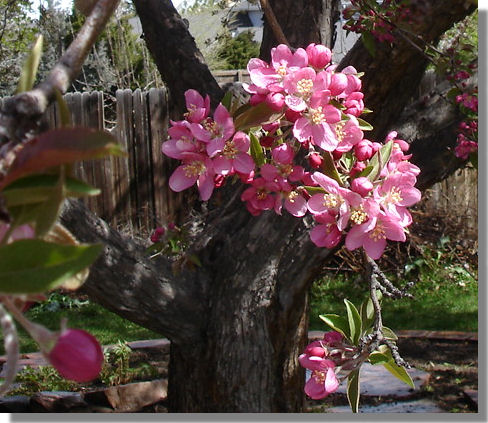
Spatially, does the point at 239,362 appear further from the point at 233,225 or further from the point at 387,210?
the point at 387,210

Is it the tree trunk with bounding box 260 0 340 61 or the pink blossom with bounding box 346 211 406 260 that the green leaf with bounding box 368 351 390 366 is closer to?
the pink blossom with bounding box 346 211 406 260

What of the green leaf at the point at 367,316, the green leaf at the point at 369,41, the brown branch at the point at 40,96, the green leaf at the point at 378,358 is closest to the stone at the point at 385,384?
the green leaf at the point at 369,41

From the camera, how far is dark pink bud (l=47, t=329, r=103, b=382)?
0.34m

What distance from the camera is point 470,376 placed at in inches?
136

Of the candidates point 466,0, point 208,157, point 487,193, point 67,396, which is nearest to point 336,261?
point 487,193

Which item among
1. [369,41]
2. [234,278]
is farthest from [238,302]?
[369,41]

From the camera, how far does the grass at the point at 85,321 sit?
4.01m

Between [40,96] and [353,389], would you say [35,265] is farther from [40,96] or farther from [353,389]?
[353,389]

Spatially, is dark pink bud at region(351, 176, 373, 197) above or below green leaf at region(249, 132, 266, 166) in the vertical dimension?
below

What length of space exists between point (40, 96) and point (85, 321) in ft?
13.0

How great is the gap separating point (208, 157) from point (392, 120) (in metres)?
1.44

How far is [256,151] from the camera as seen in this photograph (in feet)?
2.77

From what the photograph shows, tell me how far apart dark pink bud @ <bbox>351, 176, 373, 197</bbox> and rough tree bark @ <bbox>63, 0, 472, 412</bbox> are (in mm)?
1293

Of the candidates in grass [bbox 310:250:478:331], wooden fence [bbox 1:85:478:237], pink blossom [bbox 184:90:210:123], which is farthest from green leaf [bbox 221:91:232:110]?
wooden fence [bbox 1:85:478:237]
